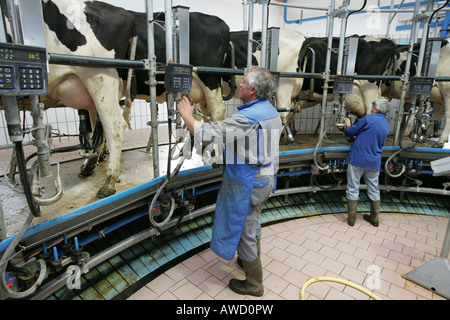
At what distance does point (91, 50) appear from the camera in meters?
2.17

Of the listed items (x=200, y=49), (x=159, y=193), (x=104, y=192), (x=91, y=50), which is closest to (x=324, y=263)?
(x=159, y=193)

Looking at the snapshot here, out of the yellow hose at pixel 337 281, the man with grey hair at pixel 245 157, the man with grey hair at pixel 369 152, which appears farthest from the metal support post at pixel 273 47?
the yellow hose at pixel 337 281

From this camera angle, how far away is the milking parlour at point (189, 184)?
1.61 metres

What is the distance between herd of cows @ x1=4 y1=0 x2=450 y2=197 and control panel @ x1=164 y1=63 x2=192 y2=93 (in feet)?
1.66

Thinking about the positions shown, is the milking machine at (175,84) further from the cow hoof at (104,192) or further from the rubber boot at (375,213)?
the rubber boot at (375,213)

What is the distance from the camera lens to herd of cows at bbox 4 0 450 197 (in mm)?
2098

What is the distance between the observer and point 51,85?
2.14 meters

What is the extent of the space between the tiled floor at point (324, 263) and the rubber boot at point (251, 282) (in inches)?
2.1

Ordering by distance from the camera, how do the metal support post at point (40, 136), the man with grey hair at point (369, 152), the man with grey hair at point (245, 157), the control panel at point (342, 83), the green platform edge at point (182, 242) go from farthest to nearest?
the control panel at point (342, 83) → the man with grey hair at point (369, 152) → the green platform edge at point (182, 242) → the man with grey hair at point (245, 157) → the metal support post at point (40, 136)

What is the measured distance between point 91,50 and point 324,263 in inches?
106

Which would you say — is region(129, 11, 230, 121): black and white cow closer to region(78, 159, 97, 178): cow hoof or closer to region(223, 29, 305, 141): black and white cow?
region(223, 29, 305, 141): black and white cow

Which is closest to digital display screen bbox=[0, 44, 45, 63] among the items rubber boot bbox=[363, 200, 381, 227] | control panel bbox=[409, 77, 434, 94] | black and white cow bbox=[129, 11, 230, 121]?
black and white cow bbox=[129, 11, 230, 121]

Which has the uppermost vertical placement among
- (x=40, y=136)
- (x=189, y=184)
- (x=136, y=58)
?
(x=136, y=58)

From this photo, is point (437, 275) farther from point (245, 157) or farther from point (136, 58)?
point (136, 58)
